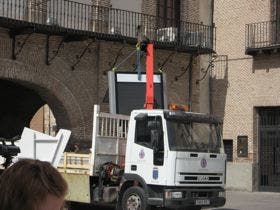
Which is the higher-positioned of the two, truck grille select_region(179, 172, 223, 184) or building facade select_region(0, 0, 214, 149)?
building facade select_region(0, 0, 214, 149)

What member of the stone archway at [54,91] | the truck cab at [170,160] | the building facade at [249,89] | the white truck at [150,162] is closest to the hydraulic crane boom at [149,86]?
the white truck at [150,162]

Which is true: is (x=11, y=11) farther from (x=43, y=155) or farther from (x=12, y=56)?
(x=43, y=155)

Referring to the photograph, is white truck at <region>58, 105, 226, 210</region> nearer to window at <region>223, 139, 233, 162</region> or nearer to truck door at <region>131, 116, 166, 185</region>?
truck door at <region>131, 116, 166, 185</region>

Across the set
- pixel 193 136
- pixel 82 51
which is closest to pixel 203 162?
pixel 193 136

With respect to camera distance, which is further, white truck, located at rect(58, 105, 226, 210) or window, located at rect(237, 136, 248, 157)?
window, located at rect(237, 136, 248, 157)

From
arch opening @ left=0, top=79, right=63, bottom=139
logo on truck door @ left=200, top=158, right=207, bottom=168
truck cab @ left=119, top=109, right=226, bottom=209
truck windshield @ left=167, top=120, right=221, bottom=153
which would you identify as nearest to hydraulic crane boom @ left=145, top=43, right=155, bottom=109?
truck cab @ left=119, top=109, right=226, bottom=209

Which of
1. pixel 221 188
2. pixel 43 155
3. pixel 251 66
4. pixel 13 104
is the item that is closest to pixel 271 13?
pixel 251 66

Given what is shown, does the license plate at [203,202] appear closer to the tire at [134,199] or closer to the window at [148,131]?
the tire at [134,199]

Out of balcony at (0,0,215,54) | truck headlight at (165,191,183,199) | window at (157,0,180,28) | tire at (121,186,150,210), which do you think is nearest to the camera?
truck headlight at (165,191,183,199)

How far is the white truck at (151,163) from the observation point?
44.1 ft

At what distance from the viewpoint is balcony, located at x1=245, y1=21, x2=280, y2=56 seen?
26078mm

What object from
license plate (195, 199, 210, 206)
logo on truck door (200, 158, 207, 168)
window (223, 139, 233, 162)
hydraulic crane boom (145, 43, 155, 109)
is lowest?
license plate (195, 199, 210, 206)

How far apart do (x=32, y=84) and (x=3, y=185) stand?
18.5 metres

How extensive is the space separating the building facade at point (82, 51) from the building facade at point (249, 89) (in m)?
2.06
